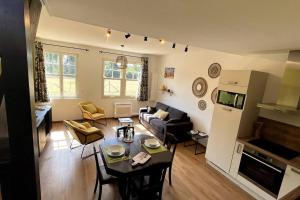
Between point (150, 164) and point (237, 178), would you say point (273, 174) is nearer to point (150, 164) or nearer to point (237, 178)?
point (237, 178)

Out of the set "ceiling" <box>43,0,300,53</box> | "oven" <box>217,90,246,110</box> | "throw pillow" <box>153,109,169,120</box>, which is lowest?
"throw pillow" <box>153,109,169,120</box>

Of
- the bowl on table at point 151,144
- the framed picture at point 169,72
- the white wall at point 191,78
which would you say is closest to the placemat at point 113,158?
the bowl on table at point 151,144

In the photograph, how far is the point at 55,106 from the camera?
5234mm

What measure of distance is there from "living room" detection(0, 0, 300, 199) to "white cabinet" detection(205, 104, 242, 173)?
0.8 inches

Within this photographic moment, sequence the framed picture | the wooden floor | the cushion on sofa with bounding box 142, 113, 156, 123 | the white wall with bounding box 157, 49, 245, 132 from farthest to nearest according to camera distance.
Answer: the framed picture, the cushion on sofa with bounding box 142, 113, 156, 123, the white wall with bounding box 157, 49, 245, 132, the wooden floor

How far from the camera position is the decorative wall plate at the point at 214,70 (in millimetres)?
4031

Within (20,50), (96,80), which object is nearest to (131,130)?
(20,50)

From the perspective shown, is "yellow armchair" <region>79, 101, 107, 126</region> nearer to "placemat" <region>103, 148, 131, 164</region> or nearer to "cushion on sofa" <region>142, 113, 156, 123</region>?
"cushion on sofa" <region>142, 113, 156, 123</region>

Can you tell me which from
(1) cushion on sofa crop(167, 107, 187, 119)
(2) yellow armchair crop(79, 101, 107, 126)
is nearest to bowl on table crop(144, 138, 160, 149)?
(1) cushion on sofa crop(167, 107, 187, 119)

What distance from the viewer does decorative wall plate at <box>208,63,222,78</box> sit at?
4031mm

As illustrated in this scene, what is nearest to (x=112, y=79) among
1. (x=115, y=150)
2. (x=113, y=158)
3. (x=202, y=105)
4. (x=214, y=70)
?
(x=202, y=105)

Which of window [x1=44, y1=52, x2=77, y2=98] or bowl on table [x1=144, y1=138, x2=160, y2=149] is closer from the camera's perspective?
bowl on table [x1=144, y1=138, x2=160, y2=149]

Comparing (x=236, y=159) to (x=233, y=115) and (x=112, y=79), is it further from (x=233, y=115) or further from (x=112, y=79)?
(x=112, y=79)

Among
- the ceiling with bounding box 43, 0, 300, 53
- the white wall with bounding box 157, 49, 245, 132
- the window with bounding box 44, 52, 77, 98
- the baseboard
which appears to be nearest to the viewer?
the ceiling with bounding box 43, 0, 300, 53
